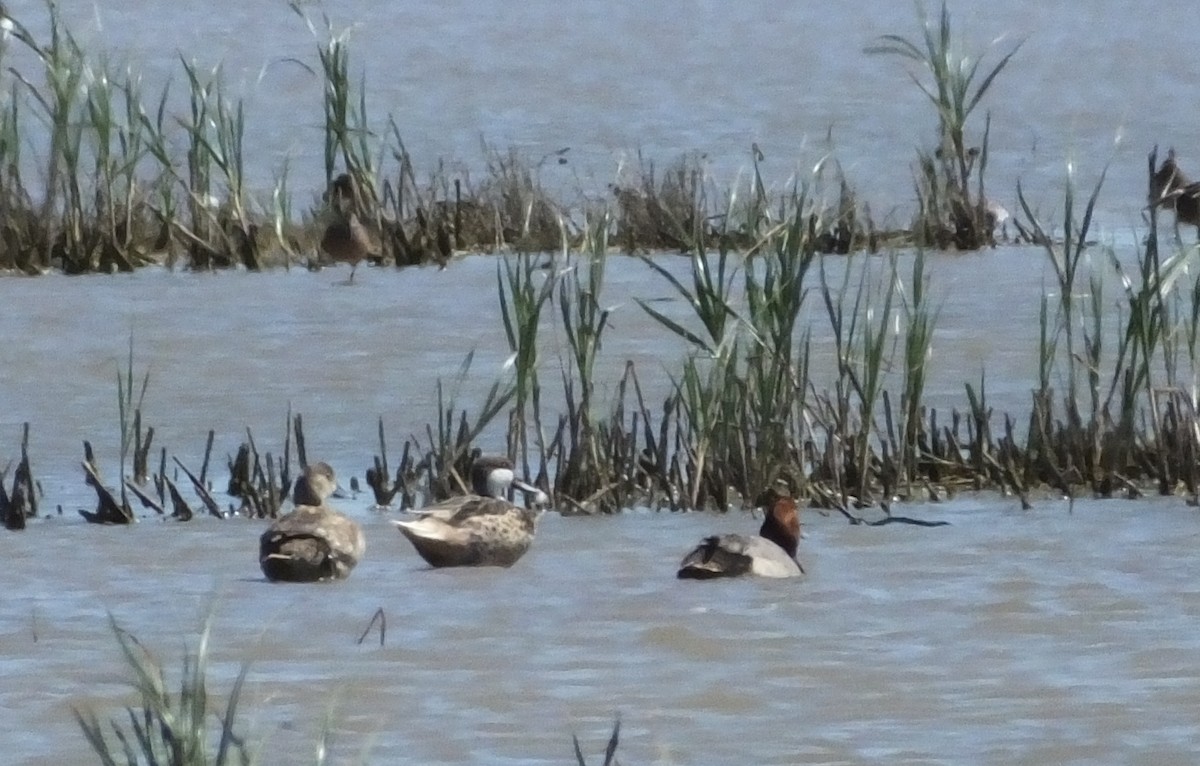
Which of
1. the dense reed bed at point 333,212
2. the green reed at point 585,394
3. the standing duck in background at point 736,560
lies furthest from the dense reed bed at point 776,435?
the dense reed bed at point 333,212

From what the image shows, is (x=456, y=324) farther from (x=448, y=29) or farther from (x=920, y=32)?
(x=448, y=29)

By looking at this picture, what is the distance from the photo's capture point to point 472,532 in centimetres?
675

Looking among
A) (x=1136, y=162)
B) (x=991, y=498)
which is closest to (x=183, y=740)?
(x=991, y=498)

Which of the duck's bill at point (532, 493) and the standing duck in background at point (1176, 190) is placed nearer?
the duck's bill at point (532, 493)

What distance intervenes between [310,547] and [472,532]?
1.34 ft

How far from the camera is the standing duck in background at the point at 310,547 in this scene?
6.54 metres

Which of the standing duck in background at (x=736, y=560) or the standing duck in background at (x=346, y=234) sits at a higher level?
the standing duck in background at (x=346, y=234)

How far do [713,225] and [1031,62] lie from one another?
1088 centimetres

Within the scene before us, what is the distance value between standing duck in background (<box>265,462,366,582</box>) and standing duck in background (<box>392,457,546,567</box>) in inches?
5.3

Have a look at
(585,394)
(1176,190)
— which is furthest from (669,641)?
(1176,190)

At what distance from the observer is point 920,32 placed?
80.9ft

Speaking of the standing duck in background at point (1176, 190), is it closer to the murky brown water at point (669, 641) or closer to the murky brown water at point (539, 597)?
the murky brown water at point (539, 597)

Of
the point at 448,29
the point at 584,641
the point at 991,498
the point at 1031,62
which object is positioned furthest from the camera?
the point at 448,29

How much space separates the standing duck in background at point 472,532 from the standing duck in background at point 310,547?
13 centimetres
